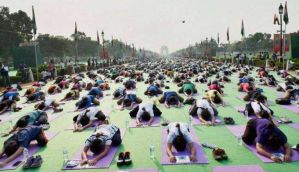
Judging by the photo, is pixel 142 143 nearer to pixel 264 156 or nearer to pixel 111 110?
pixel 264 156

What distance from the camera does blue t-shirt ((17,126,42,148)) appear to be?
9.41 m

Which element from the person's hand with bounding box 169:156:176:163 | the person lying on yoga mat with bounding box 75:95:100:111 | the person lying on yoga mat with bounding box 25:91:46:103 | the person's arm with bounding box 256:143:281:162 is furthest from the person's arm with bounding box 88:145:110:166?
the person lying on yoga mat with bounding box 25:91:46:103

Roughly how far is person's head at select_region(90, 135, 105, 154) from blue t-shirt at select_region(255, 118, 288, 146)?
414cm

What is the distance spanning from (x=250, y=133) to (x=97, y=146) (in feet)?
13.9

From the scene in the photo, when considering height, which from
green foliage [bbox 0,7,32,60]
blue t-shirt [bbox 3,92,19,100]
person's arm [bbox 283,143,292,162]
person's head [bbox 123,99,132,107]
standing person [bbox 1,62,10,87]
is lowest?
person's arm [bbox 283,143,292,162]

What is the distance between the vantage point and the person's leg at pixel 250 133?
912 cm

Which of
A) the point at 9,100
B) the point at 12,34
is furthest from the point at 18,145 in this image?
the point at 12,34

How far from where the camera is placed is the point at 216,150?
28.5ft

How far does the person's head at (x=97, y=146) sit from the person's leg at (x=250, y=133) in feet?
13.1

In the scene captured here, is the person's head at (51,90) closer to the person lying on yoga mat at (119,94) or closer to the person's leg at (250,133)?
the person lying on yoga mat at (119,94)

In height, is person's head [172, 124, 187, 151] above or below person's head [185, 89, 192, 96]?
below

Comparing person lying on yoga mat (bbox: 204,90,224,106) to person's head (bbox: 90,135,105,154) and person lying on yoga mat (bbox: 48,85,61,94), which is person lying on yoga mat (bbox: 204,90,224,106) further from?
person lying on yoga mat (bbox: 48,85,61,94)

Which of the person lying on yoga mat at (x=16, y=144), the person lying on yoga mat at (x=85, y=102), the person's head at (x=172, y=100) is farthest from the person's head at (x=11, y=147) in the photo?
the person's head at (x=172, y=100)

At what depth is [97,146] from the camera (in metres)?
8.84
